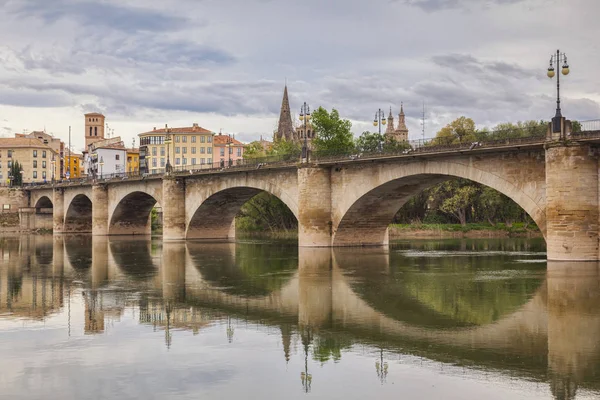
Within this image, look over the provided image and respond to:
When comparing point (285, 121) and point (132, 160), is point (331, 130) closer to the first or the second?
point (285, 121)

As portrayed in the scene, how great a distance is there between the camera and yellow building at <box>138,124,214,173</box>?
134 meters

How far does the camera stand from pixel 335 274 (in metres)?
31.4

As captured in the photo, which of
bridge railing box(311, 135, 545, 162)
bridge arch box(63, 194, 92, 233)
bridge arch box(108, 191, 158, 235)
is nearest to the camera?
bridge railing box(311, 135, 545, 162)

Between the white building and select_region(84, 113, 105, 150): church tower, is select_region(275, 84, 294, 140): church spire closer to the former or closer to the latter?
the white building

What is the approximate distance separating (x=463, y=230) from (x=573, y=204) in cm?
4293

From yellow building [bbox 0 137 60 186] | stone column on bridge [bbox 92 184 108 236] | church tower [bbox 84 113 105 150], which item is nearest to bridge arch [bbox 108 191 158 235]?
stone column on bridge [bbox 92 184 108 236]

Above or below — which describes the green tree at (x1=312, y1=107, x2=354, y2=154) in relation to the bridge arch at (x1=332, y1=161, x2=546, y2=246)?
above

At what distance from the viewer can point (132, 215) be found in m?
80.6

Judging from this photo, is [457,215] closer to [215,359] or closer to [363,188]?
[363,188]

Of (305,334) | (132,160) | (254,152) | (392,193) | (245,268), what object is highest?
(132,160)

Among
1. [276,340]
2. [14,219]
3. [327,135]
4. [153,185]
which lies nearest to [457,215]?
[327,135]

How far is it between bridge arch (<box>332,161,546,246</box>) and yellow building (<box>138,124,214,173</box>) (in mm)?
87605

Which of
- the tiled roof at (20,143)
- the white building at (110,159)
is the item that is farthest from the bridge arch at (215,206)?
the tiled roof at (20,143)

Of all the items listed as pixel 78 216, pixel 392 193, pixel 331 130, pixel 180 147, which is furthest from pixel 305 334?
pixel 180 147
